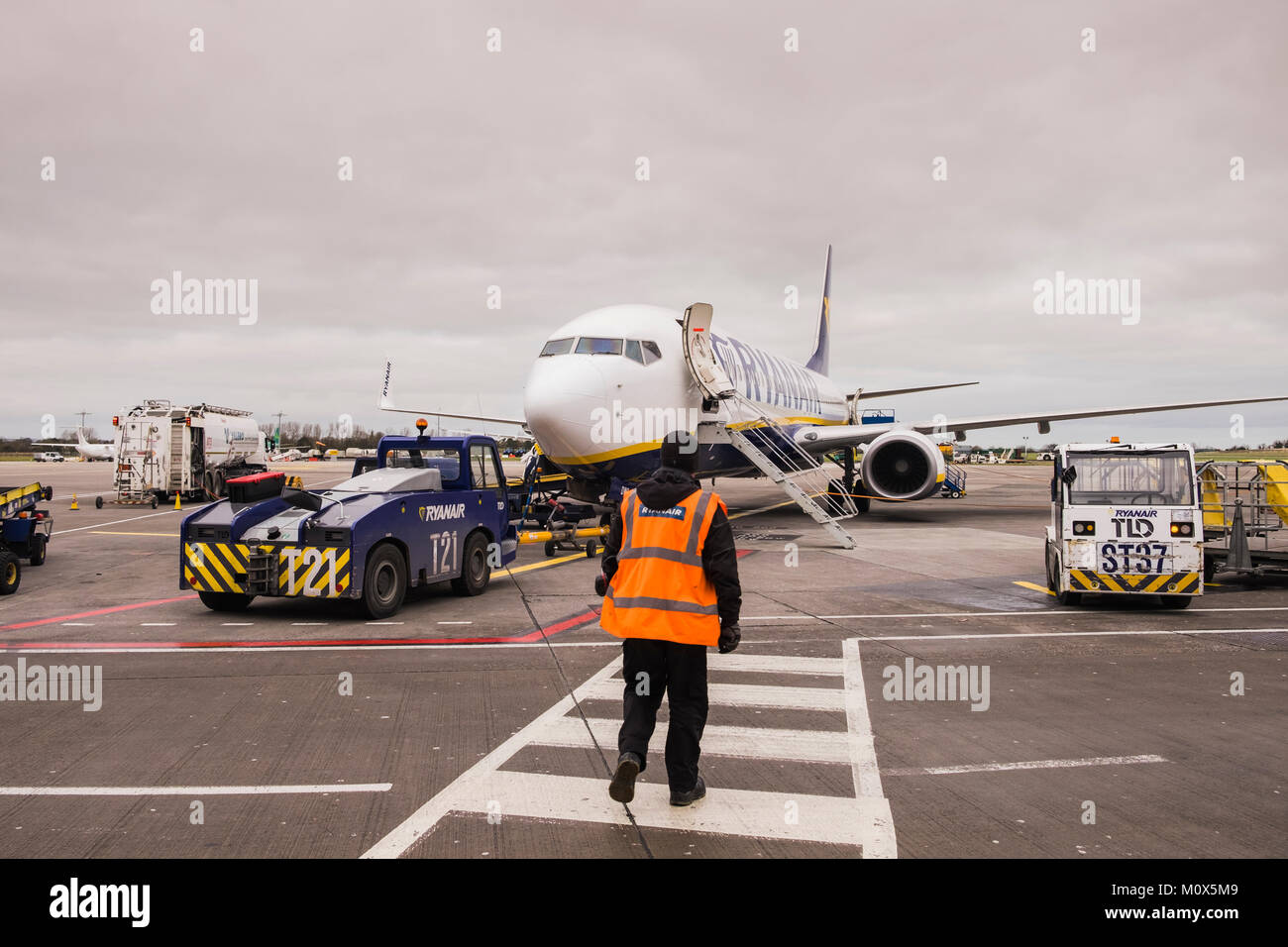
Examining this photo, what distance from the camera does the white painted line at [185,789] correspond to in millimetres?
5090

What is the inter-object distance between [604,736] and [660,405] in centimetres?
1219

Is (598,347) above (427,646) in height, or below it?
above

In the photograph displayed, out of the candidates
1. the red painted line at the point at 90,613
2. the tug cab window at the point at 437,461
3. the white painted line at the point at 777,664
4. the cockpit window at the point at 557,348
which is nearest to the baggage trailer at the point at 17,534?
the red painted line at the point at 90,613

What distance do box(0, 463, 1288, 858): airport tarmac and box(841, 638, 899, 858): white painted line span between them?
3 cm

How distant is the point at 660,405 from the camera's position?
1805 cm

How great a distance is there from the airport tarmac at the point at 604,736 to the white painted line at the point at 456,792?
0.07 ft

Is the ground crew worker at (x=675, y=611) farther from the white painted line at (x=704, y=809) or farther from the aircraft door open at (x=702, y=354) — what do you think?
the aircraft door open at (x=702, y=354)

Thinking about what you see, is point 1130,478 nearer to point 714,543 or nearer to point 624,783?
Result: point 714,543

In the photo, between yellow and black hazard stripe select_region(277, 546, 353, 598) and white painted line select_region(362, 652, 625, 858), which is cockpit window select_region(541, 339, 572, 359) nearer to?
yellow and black hazard stripe select_region(277, 546, 353, 598)

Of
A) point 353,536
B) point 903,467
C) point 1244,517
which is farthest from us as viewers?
point 903,467

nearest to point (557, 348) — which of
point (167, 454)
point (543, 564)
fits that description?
point (543, 564)

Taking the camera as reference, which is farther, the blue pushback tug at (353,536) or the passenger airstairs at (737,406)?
the passenger airstairs at (737,406)

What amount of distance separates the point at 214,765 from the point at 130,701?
80.1 inches

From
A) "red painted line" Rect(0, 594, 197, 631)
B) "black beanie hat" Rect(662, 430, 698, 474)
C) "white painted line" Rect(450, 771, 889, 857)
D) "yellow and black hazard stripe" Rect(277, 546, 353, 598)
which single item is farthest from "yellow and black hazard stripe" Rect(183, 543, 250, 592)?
"black beanie hat" Rect(662, 430, 698, 474)
